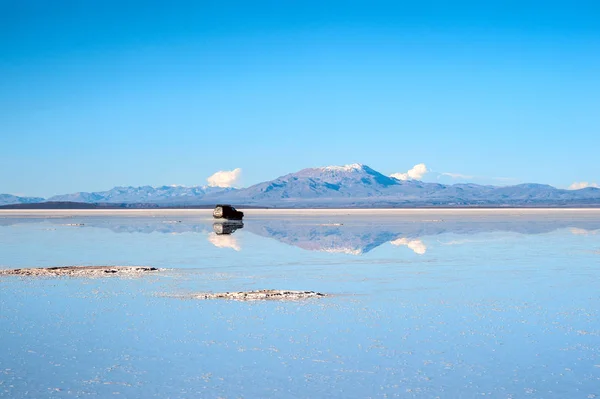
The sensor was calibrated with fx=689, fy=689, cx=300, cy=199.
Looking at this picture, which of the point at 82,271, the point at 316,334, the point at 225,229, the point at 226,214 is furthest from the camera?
the point at 226,214

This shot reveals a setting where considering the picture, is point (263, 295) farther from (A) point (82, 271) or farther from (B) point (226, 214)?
(B) point (226, 214)

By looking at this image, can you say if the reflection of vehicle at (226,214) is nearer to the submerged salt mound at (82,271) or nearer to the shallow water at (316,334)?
the shallow water at (316,334)

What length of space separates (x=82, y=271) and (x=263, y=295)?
9.22 m

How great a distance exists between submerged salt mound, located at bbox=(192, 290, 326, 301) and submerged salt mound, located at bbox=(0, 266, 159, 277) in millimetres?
6176

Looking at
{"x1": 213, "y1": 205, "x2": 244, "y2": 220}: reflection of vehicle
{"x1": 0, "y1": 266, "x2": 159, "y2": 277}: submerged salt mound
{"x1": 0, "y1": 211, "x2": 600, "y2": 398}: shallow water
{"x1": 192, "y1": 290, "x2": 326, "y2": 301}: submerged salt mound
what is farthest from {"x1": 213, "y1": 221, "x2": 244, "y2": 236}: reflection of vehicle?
{"x1": 192, "y1": 290, "x2": 326, "y2": 301}: submerged salt mound

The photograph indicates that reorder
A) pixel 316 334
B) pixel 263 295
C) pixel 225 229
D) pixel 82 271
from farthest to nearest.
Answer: pixel 225 229
pixel 82 271
pixel 263 295
pixel 316 334

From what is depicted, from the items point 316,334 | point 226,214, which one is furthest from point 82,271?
point 226,214

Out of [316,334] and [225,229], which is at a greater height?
[225,229]

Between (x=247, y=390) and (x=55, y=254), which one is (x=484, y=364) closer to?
(x=247, y=390)

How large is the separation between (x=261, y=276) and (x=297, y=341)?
10.1m

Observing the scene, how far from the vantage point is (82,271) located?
2489cm

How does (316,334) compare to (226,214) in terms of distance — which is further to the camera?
(226,214)

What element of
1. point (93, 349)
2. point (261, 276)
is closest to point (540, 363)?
point (93, 349)

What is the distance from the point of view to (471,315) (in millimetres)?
15859
